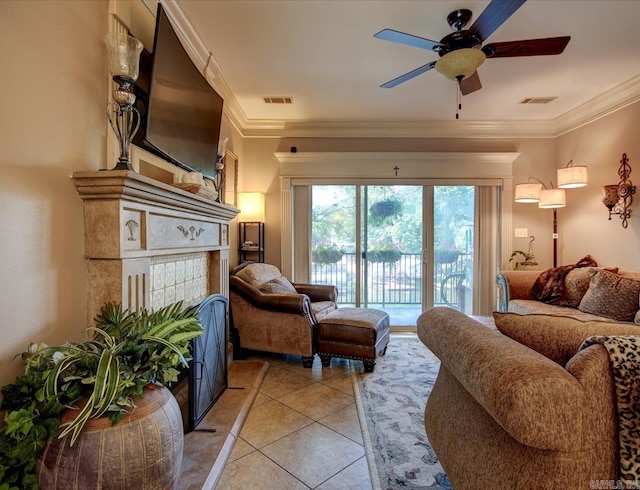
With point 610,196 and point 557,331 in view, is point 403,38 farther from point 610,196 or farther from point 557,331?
point 610,196

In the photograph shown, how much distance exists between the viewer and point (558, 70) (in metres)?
2.91

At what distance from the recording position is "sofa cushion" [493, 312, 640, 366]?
995 millimetres

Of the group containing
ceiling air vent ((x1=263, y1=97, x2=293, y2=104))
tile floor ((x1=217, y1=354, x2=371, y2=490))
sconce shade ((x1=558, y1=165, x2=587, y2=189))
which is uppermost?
ceiling air vent ((x1=263, y1=97, x2=293, y2=104))

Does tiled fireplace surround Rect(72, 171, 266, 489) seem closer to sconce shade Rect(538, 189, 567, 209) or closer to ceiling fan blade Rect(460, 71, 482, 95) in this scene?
ceiling fan blade Rect(460, 71, 482, 95)

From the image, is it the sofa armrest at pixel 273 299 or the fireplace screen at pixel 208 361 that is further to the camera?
the sofa armrest at pixel 273 299


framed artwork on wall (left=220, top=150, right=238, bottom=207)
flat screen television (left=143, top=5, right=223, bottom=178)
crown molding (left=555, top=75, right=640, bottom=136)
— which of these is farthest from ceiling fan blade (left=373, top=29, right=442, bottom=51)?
crown molding (left=555, top=75, right=640, bottom=136)

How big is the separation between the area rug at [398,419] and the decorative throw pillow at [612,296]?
1.54 m

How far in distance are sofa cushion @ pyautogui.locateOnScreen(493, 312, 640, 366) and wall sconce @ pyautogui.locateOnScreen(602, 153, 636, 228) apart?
10.4 ft

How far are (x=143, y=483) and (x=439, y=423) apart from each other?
122 cm

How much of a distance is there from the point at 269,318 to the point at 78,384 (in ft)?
6.57

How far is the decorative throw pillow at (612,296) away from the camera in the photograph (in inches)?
104

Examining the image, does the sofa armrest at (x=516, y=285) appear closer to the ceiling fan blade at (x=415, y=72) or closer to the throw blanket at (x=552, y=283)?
the throw blanket at (x=552, y=283)

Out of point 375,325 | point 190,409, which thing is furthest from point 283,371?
point 190,409

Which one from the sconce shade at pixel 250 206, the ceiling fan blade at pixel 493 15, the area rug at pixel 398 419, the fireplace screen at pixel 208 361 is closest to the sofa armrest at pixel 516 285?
the area rug at pixel 398 419
